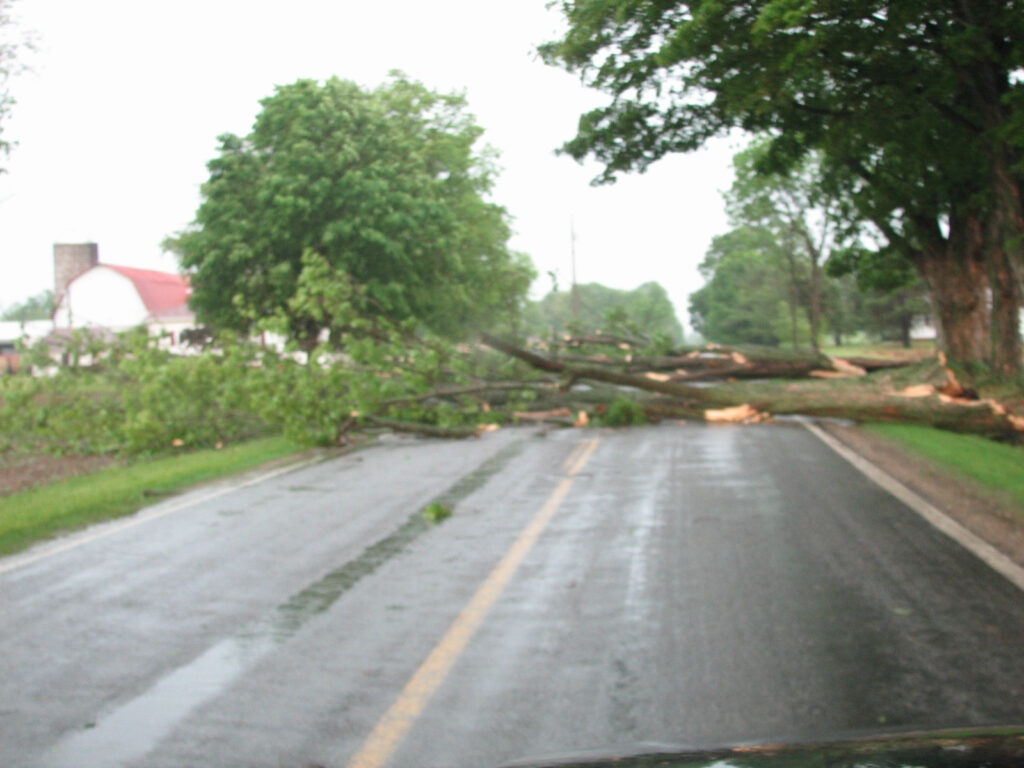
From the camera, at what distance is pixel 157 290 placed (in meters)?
65.4

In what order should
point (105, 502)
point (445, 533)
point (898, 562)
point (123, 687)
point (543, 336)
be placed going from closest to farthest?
point (123, 687)
point (898, 562)
point (445, 533)
point (105, 502)
point (543, 336)

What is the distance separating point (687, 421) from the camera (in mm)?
19281

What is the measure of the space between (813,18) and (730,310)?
77.8 m

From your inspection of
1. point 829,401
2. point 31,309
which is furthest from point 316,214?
point 31,309

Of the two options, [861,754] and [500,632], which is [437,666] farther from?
[861,754]

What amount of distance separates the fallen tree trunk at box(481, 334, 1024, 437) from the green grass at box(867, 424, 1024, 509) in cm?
29

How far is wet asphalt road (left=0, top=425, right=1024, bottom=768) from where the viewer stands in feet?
14.3

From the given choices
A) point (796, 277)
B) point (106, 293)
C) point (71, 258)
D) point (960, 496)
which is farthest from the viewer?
point (71, 258)

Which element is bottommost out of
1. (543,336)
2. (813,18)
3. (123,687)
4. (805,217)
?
(123,687)

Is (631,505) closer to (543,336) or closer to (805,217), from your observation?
(543,336)

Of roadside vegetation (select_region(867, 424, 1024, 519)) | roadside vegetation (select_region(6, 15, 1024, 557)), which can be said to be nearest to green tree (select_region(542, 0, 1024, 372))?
roadside vegetation (select_region(6, 15, 1024, 557))

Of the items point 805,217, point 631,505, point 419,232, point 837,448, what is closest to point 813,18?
point 631,505

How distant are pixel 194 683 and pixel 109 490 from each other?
820 centimetres

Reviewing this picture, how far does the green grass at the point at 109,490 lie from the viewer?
9.98 metres
